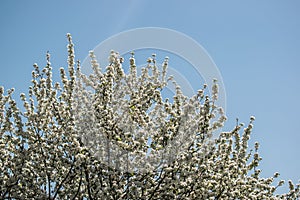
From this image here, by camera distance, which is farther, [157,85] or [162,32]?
[157,85]

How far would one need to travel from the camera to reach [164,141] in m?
7.99

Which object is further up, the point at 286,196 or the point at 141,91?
the point at 141,91

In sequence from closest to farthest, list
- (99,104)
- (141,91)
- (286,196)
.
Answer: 1. (99,104)
2. (141,91)
3. (286,196)

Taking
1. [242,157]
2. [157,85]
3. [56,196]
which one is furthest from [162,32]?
[56,196]

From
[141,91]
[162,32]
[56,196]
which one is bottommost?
[56,196]

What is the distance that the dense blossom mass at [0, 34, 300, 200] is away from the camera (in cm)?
772

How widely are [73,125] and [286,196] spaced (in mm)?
6488

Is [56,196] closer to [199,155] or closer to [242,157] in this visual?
[199,155]

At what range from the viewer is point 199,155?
317 inches

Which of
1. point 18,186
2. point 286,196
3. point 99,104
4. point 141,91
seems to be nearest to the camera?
point 99,104

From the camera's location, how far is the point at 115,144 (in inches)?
301

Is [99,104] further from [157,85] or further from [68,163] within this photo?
[157,85]

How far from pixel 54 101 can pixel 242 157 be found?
15.2 feet

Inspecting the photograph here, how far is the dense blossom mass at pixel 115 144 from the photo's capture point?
7719mm
